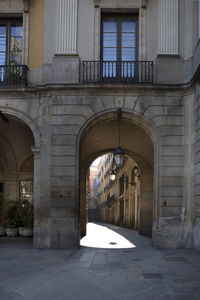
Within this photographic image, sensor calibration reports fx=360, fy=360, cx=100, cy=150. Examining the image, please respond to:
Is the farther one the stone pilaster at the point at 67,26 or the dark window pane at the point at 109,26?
the dark window pane at the point at 109,26

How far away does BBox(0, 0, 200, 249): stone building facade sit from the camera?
1172 centimetres

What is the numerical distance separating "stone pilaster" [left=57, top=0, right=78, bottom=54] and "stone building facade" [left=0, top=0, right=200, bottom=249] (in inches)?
1.4

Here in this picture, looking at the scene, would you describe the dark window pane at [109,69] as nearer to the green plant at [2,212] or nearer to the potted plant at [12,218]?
the potted plant at [12,218]

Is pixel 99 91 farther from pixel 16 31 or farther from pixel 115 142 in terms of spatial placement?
pixel 115 142

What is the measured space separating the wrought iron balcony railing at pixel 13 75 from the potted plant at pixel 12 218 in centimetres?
554

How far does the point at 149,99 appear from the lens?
481 inches

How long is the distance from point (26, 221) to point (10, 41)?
7.23 meters

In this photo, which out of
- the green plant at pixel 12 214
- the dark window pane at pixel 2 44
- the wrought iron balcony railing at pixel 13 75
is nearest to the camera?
the wrought iron balcony railing at pixel 13 75

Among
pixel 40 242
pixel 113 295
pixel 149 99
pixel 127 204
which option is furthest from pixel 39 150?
pixel 127 204

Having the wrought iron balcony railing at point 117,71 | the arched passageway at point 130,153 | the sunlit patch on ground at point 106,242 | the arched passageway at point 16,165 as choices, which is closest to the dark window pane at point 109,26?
the wrought iron balcony railing at point 117,71

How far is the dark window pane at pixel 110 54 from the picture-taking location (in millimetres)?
13039

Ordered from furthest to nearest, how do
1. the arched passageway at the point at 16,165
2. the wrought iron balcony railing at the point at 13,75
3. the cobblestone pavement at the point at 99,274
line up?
the arched passageway at the point at 16,165 < the wrought iron balcony railing at the point at 13,75 < the cobblestone pavement at the point at 99,274

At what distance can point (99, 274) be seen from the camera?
773cm

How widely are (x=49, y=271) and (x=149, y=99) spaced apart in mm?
6702
